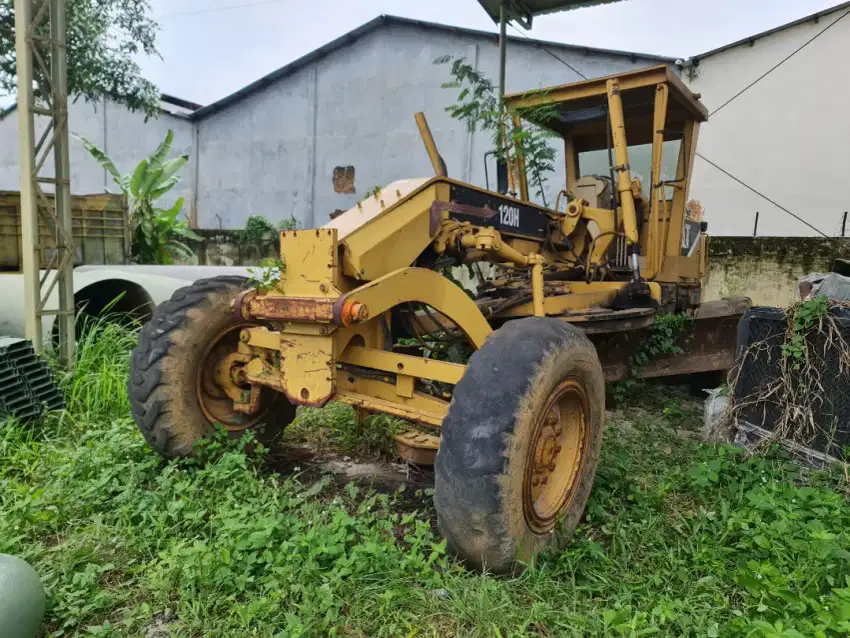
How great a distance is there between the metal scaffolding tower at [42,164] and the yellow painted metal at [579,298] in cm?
380

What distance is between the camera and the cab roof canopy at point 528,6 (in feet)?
24.0

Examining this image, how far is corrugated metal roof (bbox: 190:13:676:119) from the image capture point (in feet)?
42.4

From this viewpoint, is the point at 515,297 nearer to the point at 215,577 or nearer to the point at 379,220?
the point at 379,220

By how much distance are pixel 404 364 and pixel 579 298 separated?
177 cm

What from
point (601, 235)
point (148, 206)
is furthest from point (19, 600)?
point (148, 206)

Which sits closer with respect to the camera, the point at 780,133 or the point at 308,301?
the point at 308,301

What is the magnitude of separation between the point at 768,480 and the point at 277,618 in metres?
2.55

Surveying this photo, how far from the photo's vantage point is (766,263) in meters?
8.09

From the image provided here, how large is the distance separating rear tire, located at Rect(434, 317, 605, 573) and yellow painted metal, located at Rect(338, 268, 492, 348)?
49 cm

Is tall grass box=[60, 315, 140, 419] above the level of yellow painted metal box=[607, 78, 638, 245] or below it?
below

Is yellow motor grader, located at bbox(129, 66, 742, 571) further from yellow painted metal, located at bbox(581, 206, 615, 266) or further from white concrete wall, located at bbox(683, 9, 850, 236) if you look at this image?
white concrete wall, located at bbox(683, 9, 850, 236)

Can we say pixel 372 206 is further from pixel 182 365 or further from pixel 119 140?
Result: pixel 119 140

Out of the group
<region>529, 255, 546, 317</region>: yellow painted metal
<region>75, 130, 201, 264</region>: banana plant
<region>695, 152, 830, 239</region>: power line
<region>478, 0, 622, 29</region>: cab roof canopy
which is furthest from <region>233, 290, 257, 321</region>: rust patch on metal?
<region>695, 152, 830, 239</region>: power line

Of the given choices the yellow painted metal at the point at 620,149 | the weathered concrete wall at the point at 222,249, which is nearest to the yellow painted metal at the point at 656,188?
the yellow painted metal at the point at 620,149
